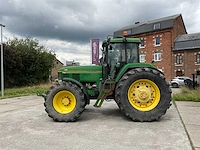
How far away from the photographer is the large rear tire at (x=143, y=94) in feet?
17.0

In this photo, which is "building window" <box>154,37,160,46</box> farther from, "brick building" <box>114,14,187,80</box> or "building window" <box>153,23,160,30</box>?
"building window" <box>153,23,160,30</box>

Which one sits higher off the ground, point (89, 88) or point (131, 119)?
point (89, 88)

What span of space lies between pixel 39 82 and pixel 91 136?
1793 cm

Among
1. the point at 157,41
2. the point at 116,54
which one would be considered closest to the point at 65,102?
the point at 116,54

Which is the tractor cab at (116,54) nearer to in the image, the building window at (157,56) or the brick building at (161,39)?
the brick building at (161,39)

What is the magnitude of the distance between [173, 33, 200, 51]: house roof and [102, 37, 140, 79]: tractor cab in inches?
1042

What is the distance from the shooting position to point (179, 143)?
11.6 ft

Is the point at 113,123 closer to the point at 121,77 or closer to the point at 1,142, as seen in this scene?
the point at 121,77

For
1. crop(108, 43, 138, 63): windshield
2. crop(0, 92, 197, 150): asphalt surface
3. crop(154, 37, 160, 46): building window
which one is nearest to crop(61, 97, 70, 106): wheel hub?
crop(0, 92, 197, 150): asphalt surface

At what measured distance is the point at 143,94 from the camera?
5270mm

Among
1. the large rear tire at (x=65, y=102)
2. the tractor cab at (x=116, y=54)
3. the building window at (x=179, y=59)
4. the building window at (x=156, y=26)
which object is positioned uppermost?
the building window at (x=156, y=26)

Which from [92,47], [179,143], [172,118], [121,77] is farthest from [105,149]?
[92,47]

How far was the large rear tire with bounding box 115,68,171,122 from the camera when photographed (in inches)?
204

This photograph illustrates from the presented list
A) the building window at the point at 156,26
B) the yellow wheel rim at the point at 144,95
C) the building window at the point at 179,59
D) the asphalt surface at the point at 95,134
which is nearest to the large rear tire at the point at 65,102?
the asphalt surface at the point at 95,134
